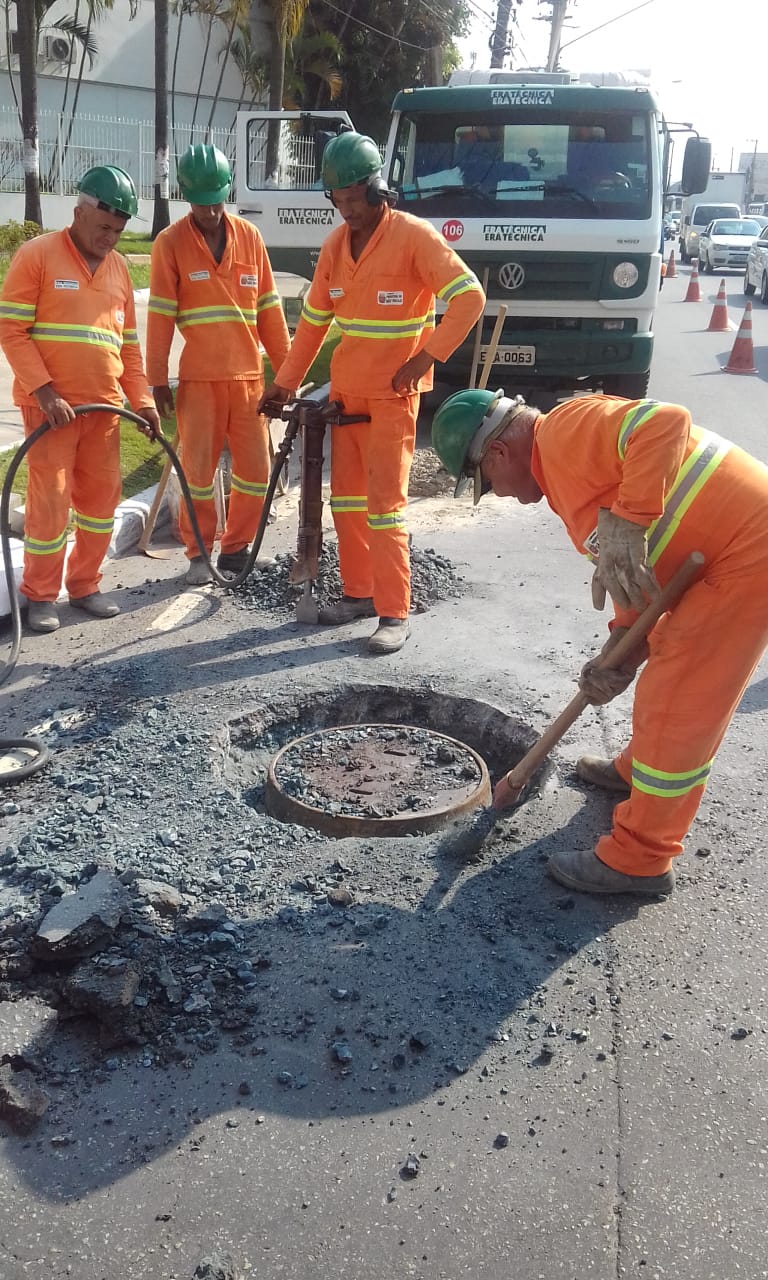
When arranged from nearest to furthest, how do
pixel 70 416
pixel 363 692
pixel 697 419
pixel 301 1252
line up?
pixel 301 1252, pixel 363 692, pixel 70 416, pixel 697 419

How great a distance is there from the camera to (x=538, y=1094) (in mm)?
2592

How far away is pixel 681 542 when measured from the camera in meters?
2.99

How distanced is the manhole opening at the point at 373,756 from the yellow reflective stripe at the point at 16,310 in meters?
2.20

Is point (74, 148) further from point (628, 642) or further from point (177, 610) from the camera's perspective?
point (628, 642)

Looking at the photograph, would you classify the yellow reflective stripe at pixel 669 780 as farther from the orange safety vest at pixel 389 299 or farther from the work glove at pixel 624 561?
the orange safety vest at pixel 389 299

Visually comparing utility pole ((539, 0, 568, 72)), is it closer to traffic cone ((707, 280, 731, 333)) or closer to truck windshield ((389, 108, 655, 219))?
traffic cone ((707, 280, 731, 333))

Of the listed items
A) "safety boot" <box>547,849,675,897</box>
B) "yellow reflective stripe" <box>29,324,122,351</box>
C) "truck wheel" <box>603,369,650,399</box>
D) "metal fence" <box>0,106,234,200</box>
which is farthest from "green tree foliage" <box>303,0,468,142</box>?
"safety boot" <box>547,849,675,897</box>

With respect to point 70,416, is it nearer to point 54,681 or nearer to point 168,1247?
point 54,681

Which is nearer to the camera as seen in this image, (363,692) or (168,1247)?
(168,1247)

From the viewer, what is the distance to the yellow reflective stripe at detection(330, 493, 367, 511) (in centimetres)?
544

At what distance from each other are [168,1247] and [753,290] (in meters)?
26.4

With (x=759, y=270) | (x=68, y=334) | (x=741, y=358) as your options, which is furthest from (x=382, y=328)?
(x=759, y=270)

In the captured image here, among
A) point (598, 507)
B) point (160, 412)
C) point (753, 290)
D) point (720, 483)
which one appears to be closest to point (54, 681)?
point (160, 412)

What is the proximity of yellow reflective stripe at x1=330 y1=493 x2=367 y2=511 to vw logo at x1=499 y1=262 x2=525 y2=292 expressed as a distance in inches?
161
